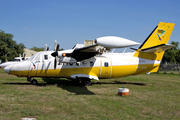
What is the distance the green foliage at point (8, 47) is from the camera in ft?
192

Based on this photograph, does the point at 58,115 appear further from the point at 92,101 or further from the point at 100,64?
the point at 100,64

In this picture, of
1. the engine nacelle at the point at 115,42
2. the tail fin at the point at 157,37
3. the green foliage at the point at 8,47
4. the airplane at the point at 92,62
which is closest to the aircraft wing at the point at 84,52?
the airplane at the point at 92,62

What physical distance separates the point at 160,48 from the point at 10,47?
6024 cm

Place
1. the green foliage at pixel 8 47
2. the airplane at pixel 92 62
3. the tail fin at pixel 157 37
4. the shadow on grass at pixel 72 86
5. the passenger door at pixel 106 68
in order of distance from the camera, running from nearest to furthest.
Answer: the shadow on grass at pixel 72 86
the airplane at pixel 92 62
the passenger door at pixel 106 68
the tail fin at pixel 157 37
the green foliage at pixel 8 47

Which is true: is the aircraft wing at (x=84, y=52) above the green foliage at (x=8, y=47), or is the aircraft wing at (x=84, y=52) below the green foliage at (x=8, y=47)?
below

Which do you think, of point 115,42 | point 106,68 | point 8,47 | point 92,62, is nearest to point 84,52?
point 92,62

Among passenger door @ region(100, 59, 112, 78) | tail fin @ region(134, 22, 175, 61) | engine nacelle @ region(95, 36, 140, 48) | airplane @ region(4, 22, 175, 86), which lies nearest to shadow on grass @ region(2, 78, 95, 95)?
airplane @ region(4, 22, 175, 86)

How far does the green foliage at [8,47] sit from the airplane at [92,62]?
49781 millimetres

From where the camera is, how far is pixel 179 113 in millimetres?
6895

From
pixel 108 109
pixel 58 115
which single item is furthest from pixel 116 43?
pixel 58 115

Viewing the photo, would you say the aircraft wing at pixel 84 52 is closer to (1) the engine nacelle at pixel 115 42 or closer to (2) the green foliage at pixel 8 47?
(1) the engine nacelle at pixel 115 42

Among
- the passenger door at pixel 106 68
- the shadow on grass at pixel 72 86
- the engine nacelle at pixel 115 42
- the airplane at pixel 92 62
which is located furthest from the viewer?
the passenger door at pixel 106 68

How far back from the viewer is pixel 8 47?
6216cm

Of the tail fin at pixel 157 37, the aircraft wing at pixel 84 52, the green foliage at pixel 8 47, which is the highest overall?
the green foliage at pixel 8 47
